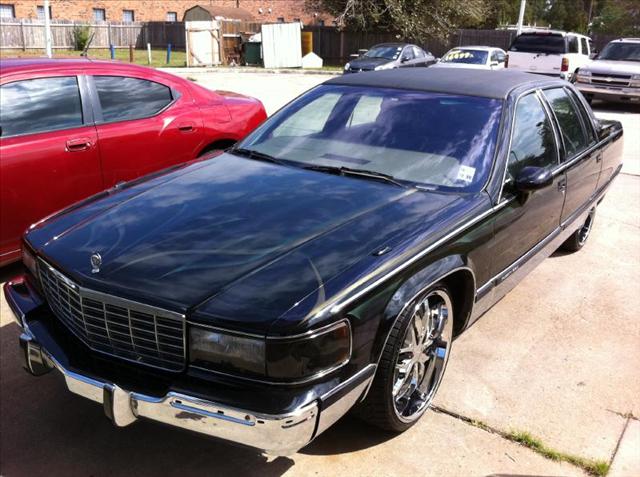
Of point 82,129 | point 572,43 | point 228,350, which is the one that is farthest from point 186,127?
point 572,43

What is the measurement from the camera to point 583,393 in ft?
11.1

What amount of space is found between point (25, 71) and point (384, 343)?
11.7 feet

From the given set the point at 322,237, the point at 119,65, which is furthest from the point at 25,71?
the point at 322,237

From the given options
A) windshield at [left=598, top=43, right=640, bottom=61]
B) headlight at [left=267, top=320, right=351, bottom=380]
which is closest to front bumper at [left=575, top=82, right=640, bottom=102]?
windshield at [left=598, top=43, right=640, bottom=61]

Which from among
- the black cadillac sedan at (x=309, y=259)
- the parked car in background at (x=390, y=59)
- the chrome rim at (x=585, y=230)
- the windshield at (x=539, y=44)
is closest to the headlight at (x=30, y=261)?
the black cadillac sedan at (x=309, y=259)

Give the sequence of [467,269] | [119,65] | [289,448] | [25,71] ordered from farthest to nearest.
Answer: [119,65]
[25,71]
[467,269]
[289,448]

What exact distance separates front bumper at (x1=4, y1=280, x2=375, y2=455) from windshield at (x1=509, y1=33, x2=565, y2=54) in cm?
1759

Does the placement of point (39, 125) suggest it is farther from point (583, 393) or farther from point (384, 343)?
point (583, 393)

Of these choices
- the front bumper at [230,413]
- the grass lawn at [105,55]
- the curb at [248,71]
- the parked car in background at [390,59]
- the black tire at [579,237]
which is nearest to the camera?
the front bumper at [230,413]

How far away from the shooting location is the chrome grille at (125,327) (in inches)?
93.7

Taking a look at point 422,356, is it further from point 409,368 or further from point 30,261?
point 30,261

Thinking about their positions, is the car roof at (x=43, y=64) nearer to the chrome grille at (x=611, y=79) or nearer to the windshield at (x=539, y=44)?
the chrome grille at (x=611, y=79)

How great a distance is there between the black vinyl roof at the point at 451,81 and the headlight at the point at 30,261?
91.9 inches

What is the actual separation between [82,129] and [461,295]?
10.5 feet
